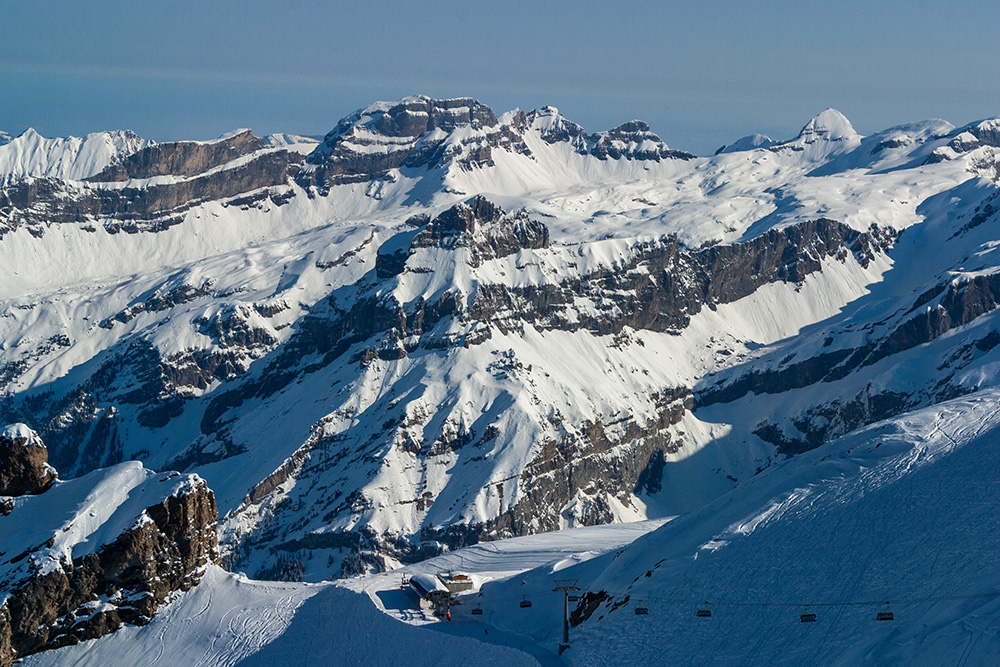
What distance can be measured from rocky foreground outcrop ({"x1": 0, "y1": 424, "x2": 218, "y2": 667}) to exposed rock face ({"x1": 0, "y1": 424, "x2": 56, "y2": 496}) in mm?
76

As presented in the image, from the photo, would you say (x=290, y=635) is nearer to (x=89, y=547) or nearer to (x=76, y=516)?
(x=89, y=547)

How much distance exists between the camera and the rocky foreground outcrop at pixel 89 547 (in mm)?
86375

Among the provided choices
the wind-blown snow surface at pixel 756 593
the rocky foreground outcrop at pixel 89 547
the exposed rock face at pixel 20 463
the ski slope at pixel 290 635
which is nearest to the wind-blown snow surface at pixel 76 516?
the rocky foreground outcrop at pixel 89 547

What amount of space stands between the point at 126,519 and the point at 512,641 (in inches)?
1157

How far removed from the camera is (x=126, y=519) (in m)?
90.4

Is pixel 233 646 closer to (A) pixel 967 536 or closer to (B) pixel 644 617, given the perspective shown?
(B) pixel 644 617

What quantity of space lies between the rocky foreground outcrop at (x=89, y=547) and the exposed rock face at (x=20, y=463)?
8 cm

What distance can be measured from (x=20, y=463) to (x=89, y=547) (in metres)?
9.76

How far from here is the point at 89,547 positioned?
88.9 meters

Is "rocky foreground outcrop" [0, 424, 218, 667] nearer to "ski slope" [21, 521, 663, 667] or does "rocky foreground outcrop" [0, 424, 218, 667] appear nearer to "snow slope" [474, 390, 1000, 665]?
"ski slope" [21, 521, 663, 667]

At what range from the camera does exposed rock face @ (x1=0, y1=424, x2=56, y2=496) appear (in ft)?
305

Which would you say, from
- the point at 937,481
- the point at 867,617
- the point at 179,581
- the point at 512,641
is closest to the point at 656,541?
the point at 512,641

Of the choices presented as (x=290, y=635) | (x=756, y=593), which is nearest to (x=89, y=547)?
(x=290, y=635)

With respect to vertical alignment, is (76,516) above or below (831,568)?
above
